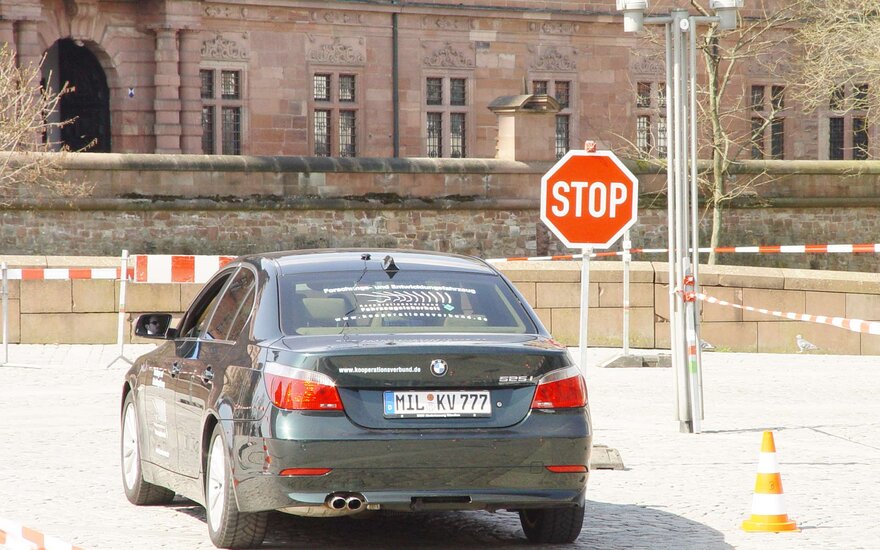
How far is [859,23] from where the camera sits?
31312 millimetres

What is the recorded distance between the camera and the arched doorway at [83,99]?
3884 centimetres

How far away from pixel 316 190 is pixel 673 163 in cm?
1914

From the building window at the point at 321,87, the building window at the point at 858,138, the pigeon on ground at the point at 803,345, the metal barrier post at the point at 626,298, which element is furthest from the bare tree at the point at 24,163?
the building window at the point at 858,138

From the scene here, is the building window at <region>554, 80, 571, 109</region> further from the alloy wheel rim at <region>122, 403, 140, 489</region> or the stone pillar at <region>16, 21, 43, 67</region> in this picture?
the alloy wheel rim at <region>122, 403, 140, 489</region>

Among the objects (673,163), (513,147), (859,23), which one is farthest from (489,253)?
(673,163)

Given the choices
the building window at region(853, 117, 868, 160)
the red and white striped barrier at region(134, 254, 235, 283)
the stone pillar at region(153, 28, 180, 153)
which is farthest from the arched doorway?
the red and white striped barrier at region(134, 254, 235, 283)

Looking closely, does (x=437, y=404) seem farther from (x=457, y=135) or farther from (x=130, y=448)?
(x=457, y=135)

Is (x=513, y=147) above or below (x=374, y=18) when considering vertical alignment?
below

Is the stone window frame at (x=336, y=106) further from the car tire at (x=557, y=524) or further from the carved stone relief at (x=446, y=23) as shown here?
the car tire at (x=557, y=524)

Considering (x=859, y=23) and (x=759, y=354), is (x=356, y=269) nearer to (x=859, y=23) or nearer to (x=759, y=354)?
(x=759, y=354)

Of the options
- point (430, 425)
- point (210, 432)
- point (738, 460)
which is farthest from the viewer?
point (738, 460)

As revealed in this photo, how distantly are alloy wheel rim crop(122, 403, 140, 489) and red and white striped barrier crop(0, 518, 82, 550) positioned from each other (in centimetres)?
243

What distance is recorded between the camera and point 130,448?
9422 mm

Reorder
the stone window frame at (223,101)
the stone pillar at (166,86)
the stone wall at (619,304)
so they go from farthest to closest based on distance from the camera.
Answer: the stone window frame at (223,101) < the stone pillar at (166,86) < the stone wall at (619,304)
